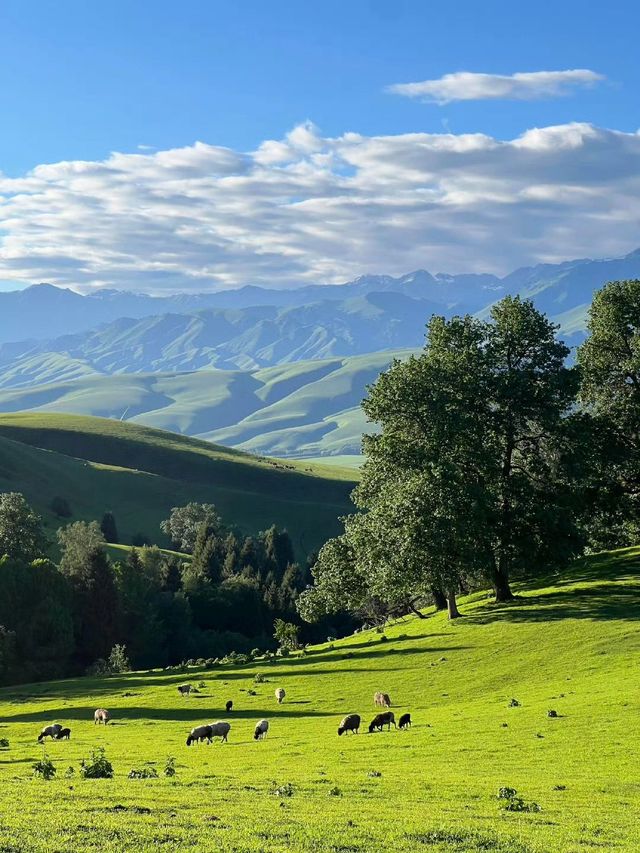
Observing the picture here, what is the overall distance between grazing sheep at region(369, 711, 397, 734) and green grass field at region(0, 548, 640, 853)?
1.14m

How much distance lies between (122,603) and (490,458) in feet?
230

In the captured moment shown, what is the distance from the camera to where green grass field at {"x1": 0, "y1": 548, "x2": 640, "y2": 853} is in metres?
22.1

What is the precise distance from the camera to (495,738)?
125ft

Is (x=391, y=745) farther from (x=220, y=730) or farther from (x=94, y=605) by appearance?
(x=94, y=605)

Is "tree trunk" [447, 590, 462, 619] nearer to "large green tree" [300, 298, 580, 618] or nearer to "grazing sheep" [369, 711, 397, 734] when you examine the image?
"large green tree" [300, 298, 580, 618]

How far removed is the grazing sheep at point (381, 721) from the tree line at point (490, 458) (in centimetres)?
1910

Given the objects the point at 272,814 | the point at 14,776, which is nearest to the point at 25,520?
the point at 14,776

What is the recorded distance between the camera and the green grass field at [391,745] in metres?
22.1

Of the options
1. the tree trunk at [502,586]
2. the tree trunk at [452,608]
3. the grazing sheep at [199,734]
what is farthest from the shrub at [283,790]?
the tree trunk at [502,586]

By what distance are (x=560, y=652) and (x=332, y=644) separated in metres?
29.5

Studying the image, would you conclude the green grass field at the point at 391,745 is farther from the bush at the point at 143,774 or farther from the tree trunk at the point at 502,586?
the tree trunk at the point at 502,586

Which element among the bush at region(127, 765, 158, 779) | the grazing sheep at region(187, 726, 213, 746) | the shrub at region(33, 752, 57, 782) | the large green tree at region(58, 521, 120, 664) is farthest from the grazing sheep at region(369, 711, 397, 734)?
the large green tree at region(58, 521, 120, 664)

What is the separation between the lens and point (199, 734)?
143 ft

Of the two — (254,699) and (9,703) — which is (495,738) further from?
(9,703)
